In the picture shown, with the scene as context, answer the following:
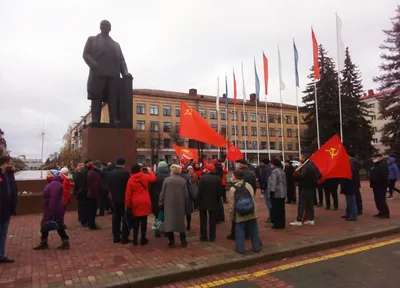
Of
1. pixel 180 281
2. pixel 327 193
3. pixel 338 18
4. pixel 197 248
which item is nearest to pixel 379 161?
pixel 327 193

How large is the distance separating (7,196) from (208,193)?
3.76m

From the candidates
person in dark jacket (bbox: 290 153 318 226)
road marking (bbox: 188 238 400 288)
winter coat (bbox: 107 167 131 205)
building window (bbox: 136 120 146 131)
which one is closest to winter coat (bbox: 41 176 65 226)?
winter coat (bbox: 107 167 131 205)

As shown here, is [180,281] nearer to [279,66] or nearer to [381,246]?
[381,246]

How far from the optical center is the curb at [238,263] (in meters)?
4.83

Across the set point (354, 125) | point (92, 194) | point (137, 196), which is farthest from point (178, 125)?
A: point (137, 196)

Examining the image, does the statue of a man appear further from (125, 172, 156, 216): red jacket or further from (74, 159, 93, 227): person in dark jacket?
(125, 172, 156, 216): red jacket

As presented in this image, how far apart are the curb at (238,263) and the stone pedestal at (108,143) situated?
6.48m

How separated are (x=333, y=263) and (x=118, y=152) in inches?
301

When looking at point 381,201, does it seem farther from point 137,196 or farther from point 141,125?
point 141,125

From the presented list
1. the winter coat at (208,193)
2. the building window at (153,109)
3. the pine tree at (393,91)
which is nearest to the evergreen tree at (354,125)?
the pine tree at (393,91)

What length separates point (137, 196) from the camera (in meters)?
6.76

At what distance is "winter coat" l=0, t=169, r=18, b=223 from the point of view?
579cm

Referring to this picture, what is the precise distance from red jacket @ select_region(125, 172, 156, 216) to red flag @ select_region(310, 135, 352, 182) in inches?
183

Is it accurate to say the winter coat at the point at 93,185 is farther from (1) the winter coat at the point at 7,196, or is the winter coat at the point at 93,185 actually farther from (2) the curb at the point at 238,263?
(2) the curb at the point at 238,263
